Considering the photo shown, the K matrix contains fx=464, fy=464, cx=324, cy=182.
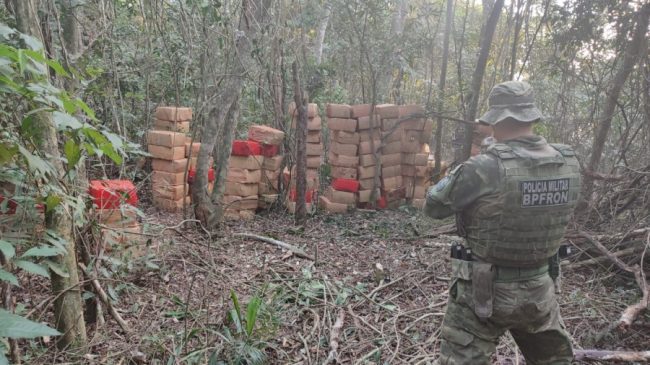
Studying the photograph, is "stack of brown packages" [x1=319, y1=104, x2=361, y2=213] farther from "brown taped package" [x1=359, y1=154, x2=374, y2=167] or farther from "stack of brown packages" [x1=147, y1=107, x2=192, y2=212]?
"stack of brown packages" [x1=147, y1=107, x2=192, y2=212]

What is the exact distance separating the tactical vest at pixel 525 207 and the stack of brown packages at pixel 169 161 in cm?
477

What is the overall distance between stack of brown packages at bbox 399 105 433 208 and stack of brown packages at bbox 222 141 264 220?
7.52ft

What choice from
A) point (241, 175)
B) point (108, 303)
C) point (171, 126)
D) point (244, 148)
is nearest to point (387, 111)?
point (244, 148)

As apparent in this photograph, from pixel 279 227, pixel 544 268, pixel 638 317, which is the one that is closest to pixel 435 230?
pixel 279 227

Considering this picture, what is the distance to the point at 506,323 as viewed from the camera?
7.35 feet

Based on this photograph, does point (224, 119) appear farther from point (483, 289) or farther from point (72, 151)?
point (483, 289)

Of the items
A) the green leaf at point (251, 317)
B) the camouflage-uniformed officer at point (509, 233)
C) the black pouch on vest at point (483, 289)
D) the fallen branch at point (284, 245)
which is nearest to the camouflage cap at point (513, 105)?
the camouflage-uniformed officer at point (509, 233)

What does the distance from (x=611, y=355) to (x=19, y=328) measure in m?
3.05

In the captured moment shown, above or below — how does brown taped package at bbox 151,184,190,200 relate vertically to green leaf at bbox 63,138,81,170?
below

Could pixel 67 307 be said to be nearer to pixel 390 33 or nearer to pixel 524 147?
pixel 524 147

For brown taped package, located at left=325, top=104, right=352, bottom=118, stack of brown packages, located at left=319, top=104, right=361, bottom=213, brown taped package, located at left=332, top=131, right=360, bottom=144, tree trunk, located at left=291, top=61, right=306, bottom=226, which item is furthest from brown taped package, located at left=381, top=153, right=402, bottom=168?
tree trunk, located at left=291, top=61, right=306, bottom=226

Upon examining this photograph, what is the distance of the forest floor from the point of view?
2.79 metres

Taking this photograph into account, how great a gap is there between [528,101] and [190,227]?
3.84 meters

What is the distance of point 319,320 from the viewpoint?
335cm
